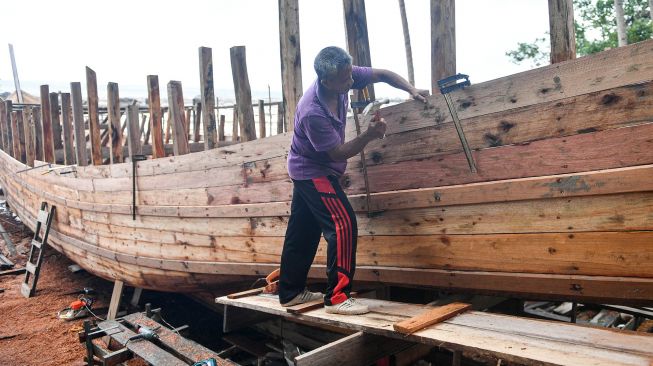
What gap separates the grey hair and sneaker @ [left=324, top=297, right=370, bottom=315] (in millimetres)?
1369

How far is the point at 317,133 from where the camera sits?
312 centimetres

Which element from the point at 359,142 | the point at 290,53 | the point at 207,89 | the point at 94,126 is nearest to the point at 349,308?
the point at 359,142

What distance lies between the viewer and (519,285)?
2.84 metres

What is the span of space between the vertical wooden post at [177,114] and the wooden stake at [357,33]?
2207 mm

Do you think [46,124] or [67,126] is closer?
[67,126]

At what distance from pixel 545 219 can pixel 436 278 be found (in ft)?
2.51

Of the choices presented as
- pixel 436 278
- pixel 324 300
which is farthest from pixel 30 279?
pixel 436 278

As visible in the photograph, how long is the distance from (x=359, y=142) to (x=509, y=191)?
86 cm

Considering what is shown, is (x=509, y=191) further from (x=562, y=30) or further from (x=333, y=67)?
(x=333, y=67)

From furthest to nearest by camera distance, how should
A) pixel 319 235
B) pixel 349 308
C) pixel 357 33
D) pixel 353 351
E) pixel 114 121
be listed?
pixel 114 121, pixel 357 33, pixel 319 235, pixel 349 308, pixel 353 351

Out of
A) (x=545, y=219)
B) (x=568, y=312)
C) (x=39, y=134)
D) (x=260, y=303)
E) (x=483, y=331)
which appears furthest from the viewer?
(x=39, y=134)

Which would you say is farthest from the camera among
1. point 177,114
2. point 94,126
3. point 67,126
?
point 67,126

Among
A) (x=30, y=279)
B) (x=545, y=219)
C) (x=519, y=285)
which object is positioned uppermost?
(x=545, y=219)

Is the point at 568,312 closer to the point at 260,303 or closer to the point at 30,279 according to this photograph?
→ the point at 260,303
